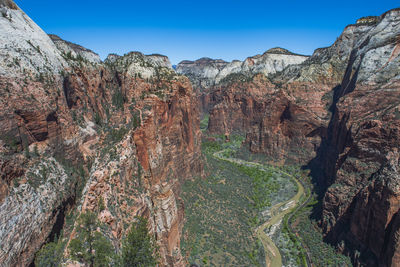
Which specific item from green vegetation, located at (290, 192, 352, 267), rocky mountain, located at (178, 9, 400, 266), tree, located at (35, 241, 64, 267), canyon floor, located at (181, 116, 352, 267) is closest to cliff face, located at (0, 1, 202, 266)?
tree, located at (35, 241, 64, 267)

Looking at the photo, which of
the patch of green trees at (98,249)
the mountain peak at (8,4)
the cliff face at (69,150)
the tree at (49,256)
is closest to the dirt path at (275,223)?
the cliff face at (69,150)

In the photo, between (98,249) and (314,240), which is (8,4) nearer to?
(98,249)

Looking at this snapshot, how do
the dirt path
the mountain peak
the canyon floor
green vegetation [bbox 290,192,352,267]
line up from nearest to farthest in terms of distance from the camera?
the canyon floor → green vegetation [bbox 290,192,352,267] → the mountain peak → the dirt path

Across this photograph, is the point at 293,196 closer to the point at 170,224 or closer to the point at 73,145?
the point at 170,224

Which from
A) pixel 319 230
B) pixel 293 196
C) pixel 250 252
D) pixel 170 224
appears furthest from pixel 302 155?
pixel 170 224

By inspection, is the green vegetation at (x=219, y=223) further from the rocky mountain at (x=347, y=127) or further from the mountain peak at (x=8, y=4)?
the mountain peak at (x=8, y=4)

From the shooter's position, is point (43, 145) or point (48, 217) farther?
point (43, 145)

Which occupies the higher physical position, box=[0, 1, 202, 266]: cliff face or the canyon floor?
box=[0, 1, 202, 266]: cliff face

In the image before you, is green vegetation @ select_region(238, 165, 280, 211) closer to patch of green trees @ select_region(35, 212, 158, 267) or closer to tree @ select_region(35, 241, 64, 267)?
patch of green trees @ select_region(35, 212, 158, 267)
